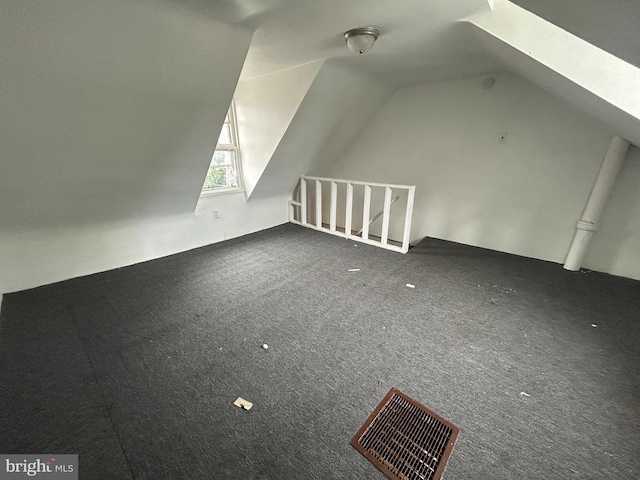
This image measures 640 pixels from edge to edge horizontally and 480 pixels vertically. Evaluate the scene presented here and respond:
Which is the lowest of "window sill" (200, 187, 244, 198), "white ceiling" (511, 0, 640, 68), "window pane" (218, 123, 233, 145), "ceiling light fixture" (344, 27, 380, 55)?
"window sill" (200, 187, 244, 198)

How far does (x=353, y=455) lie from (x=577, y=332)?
6.08ft

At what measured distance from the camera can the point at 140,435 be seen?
1151 mm

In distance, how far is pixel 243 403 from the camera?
1308 mm

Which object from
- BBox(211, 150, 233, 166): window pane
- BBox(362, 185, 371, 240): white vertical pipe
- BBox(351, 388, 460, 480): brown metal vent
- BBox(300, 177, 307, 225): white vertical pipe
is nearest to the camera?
BBox(351, 388, 460, 480): brown metal vent

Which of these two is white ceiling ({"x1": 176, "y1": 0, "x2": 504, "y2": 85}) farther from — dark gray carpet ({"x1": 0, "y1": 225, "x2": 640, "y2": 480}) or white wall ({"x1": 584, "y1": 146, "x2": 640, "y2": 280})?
dark gray carpet ({"x1": 0, "y1": 225, "x2": 640, "y2": 480})

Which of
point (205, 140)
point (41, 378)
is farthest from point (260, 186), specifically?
point (41, 378)

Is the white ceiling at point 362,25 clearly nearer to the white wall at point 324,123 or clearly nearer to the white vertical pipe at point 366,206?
the white wall at point 324,123

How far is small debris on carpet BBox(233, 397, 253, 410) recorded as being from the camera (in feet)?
4.23

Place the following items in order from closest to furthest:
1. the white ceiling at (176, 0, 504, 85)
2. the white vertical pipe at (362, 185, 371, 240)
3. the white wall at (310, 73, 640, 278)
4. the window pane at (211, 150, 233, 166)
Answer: the white ceiling at (176, 0, 504, 85) → the white wall at (310, 73, 640, 278) → the white vertical pipe at (362, 185, 371, 240) → the window pane at (211, 150, 233, 166)

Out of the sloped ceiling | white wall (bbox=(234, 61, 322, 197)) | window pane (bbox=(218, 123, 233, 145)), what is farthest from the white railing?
the sloped ceiling

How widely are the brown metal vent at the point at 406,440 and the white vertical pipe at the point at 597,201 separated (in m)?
2.60

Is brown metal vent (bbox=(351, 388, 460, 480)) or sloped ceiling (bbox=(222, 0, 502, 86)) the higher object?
sloped ceiling (bbox=(222, 0, 502, 86))

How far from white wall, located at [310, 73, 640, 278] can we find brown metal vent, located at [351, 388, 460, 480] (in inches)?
108

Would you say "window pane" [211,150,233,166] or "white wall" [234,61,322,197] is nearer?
"white wall" [234,61,322,197]
